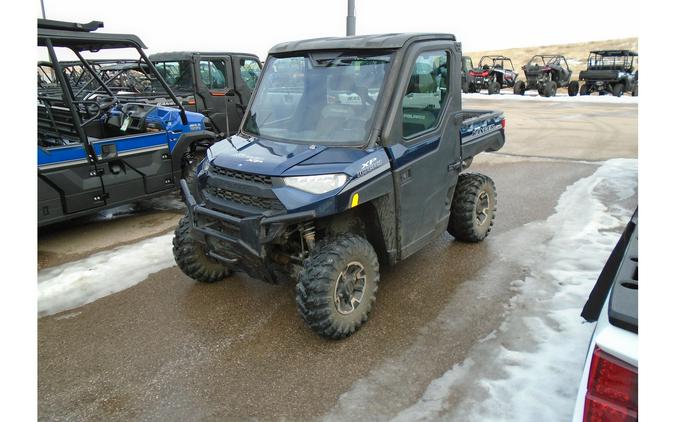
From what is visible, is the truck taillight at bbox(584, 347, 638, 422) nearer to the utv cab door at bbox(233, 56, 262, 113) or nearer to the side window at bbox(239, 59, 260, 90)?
the utv cab door at bbox(233, 56, 262, 113)

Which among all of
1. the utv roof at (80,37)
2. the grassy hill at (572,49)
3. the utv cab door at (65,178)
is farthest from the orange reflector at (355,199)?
the grassy hill at (572,49)

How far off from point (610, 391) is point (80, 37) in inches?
236

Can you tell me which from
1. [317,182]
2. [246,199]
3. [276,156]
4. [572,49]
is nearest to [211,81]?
[276,156]

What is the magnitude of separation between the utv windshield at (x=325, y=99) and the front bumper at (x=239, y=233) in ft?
2.69

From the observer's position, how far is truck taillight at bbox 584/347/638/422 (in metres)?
1.44

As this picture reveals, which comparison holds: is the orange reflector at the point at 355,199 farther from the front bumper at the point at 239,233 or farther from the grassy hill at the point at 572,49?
the grassy hill at the point at 572,49

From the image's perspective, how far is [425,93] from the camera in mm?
4094

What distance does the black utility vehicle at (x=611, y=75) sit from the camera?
75.2 feet

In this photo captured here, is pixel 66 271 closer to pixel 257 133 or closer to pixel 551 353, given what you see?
pixel 257 133

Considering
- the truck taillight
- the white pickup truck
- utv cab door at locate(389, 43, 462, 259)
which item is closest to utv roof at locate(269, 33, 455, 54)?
utv cab door at locate(389, 43, 462, 259)

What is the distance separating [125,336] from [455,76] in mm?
3502

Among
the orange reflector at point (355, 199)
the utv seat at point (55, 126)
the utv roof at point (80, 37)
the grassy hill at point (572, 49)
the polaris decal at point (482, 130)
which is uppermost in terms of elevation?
the grassy hill at point (572, 49)

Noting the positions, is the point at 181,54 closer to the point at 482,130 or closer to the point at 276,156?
the point at 482,130

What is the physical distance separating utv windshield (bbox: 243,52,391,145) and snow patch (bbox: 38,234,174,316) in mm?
1891
